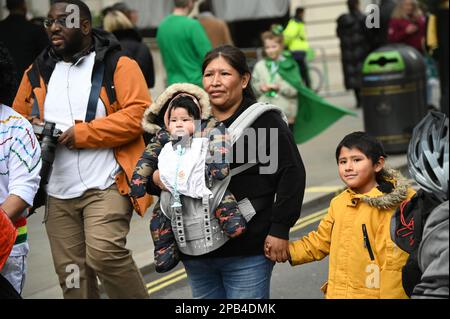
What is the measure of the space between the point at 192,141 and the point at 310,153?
9793mm

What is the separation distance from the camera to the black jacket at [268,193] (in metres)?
5.17

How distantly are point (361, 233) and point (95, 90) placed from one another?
2.03 metres

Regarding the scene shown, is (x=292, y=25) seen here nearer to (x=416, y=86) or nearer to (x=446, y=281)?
(x=416, y=86)

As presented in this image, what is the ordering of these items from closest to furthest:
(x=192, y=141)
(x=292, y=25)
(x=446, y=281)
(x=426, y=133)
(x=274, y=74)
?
(x=446, y=281)
(x=426, y=133)
(x=192, y=141)
(x=274, y=74)
(x=292, y=25)

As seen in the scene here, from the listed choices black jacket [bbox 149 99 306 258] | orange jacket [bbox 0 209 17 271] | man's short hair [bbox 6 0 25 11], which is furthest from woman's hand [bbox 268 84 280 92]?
orange jacket [bbox 0 209 17 271]

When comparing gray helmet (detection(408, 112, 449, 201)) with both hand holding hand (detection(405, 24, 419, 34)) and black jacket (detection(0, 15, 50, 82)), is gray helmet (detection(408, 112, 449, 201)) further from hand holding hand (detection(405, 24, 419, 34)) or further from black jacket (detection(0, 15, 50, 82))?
hand holding hand (detection(405, 24, 419, 34))

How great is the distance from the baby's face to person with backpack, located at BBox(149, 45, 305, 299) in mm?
188

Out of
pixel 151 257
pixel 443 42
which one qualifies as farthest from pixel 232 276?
pixel 443 42

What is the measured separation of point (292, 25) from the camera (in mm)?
21375

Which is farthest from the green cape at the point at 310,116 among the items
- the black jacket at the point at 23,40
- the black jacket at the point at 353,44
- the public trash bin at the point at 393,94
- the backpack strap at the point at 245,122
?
the black jacket at the point at 353,44

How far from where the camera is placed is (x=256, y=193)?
521cm

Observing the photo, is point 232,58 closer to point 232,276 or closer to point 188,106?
point 188,106

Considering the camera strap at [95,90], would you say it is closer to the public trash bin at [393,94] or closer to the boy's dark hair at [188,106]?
the boy's dark hair at [188,106]

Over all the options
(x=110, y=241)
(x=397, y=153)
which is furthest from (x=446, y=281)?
(x=397, y=153)
